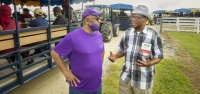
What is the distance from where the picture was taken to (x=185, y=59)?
27.3 ft

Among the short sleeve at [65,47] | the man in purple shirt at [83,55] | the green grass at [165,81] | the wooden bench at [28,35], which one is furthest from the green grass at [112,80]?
the short sleeve at [65,47]

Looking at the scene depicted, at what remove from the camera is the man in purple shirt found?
255 centimetres

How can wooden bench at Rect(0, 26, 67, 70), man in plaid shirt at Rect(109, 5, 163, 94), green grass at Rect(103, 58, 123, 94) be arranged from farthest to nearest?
1. green grass at Rect(103, 58, 123, 94)
2. wooden bench at Rect(0, 26, 67, 70)
3. man in plaid shirt at Rect(109, 5, 163, 94)

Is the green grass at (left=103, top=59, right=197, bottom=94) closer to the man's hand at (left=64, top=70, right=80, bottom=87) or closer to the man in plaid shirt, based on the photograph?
the man in plaid shirt

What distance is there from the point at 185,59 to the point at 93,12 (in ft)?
22.1

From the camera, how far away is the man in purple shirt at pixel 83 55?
2.55 meters

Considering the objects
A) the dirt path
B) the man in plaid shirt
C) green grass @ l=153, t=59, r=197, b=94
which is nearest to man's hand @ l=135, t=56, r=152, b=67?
the man in plaid shirt

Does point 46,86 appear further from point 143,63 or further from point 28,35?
point 143,63

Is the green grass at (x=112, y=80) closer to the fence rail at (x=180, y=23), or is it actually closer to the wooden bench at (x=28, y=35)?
the wooden bench at (x=28, y=35)

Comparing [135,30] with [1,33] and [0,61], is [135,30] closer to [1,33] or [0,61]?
[1,33]

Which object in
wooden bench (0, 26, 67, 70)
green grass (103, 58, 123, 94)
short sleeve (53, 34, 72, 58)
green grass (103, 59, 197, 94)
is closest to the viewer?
short sleeve (53, 34, 72, 58)

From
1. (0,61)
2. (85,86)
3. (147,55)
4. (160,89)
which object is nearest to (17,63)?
(0,61)

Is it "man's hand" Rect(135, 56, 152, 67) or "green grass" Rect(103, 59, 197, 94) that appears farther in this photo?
"green grass" Rect(103, 59, 197, 94)

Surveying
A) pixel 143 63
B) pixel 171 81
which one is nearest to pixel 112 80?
pixel 171 81
